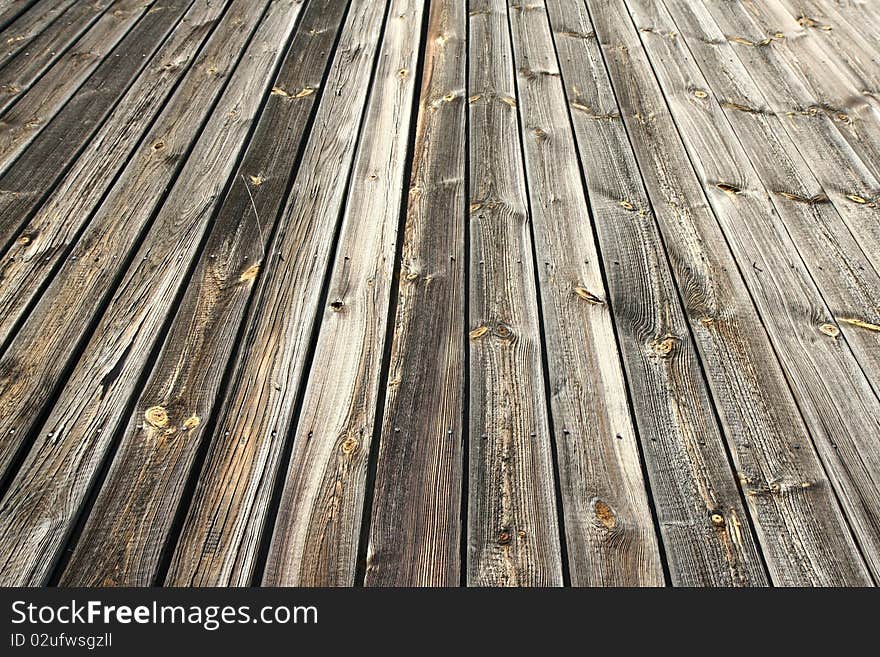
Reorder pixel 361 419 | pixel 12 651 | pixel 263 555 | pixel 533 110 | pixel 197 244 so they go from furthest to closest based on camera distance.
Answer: pixel 533 110 < pixel 197 244 < pixel 361 419 < pixel 263 555 < pixel 12 651

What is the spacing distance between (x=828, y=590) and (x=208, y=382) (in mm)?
1017

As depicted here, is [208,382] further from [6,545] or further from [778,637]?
[778,637]

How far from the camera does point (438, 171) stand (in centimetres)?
175

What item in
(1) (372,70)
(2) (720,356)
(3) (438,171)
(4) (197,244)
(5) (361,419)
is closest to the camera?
(5) (361,419)

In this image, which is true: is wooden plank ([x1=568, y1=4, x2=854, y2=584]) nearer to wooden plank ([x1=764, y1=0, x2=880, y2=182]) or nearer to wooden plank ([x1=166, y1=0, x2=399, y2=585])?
wooden plank ([x1=764, y1=0, x2=880, y2=182])

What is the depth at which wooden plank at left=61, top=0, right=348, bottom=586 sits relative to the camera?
3.40 ft

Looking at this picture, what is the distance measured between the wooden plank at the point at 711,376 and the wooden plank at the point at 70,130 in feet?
4.21

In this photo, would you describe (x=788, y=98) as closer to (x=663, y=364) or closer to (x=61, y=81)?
(x=663, y=364)

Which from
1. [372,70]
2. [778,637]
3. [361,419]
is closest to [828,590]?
[778,637]

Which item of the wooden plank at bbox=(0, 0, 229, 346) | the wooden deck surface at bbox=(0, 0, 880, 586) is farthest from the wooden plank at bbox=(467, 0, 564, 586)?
the wooden plank at bbox=(0, 0, 229, 346)

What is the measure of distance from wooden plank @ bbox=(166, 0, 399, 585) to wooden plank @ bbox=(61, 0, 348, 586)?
0.10ft

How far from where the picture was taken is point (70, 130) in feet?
6.16

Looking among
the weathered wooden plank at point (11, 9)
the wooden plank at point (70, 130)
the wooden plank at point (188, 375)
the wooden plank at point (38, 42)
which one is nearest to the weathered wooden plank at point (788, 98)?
the wooden plank at point (188, 375)

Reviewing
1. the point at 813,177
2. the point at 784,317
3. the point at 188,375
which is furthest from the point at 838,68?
the point at 188,375
